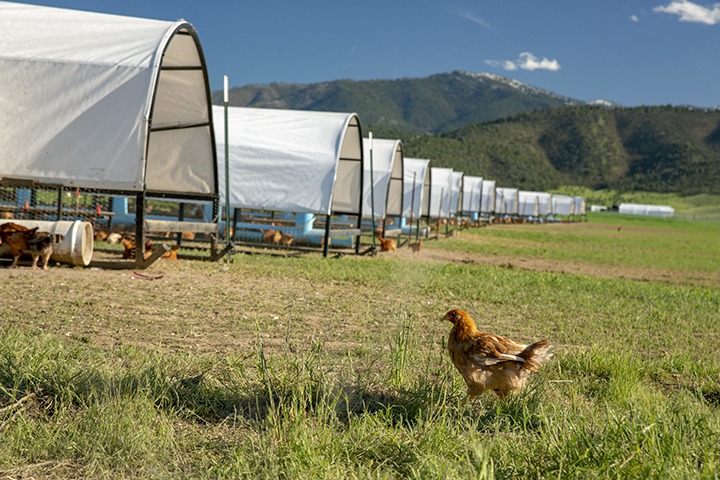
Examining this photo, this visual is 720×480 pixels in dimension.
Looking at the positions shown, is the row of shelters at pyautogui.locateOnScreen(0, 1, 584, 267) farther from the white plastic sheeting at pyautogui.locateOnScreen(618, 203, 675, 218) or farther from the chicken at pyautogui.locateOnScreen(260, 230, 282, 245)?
the white plastic sheeting at pyautogui.locateOnScreen(618, 203, 675, 218)

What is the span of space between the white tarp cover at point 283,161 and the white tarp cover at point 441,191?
15118mm

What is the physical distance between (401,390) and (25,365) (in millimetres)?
2360

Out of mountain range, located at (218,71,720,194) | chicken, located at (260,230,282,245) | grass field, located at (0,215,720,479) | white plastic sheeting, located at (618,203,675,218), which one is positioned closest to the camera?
grass field, located at (0,215,720,479)

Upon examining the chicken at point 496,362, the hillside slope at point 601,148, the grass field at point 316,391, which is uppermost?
the hillside slope at point 601,148

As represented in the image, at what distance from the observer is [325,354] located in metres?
5.27

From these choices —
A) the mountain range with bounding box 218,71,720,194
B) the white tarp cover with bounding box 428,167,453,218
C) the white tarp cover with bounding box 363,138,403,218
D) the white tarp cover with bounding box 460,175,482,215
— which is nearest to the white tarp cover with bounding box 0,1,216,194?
the white tarp cover with bounding box 363,138,403,218

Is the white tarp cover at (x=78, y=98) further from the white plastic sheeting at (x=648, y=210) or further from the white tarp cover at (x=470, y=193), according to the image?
the white plastic sheeting at (x=648, y=210)

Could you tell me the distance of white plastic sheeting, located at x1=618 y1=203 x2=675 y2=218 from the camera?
112 m

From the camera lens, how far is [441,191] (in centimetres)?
3178

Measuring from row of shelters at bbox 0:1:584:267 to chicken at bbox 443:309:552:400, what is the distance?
23.6 ft

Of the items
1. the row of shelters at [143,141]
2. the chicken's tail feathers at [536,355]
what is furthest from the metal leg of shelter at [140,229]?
the chicken's tail feathers at [536,355]

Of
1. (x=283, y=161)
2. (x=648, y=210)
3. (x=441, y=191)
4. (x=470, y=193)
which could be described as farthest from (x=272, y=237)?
(x=648, y=210)

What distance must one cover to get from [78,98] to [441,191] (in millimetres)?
22624

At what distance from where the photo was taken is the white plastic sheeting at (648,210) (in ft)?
366
